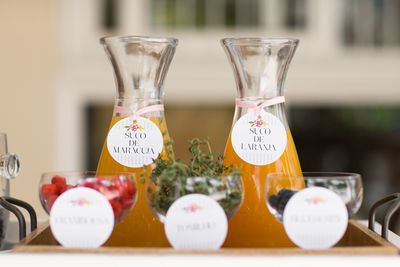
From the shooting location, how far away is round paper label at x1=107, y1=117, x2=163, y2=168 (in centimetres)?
62

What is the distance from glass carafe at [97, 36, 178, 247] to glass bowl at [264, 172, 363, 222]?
137mm

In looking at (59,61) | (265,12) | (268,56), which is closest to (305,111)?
(265,12)

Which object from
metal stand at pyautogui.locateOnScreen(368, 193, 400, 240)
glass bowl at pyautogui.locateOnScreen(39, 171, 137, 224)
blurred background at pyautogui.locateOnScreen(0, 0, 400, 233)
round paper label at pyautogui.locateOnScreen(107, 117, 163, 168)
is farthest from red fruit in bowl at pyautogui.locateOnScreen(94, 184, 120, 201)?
blurred background at pyautogui.locateOnScreen(0, 0, 400, 233)

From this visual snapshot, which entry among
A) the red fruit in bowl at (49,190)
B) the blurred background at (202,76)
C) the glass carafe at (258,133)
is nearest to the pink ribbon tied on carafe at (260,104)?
the glass carafe at (258,133)

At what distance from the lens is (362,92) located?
112 inches

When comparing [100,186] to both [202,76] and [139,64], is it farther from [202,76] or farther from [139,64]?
[202,76]

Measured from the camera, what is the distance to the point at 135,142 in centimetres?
62

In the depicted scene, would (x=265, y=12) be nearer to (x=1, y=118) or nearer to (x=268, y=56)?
(x=1, y=118)

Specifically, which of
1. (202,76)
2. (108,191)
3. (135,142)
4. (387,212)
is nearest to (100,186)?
(108,191)

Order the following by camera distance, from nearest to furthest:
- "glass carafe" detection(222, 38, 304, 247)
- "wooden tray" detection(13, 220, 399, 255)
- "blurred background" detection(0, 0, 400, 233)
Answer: "wooden tray" detection(13, 220, 399, 255) < "glass carafe" detection(222, 38, 304, 247) < "blurred background" detection(0, 0, 400, 233)

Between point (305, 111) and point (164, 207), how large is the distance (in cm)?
247

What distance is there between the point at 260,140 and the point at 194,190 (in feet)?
0.43

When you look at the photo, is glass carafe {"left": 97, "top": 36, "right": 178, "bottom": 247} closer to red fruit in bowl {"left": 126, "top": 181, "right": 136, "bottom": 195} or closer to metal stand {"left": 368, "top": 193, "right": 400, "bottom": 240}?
red fruit in bowl {"left": 126, "top": 181, "right": 136, "bottom": 195}

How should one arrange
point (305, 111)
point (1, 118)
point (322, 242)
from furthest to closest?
point (305, 111), point (1, 118), point (322, 242)
